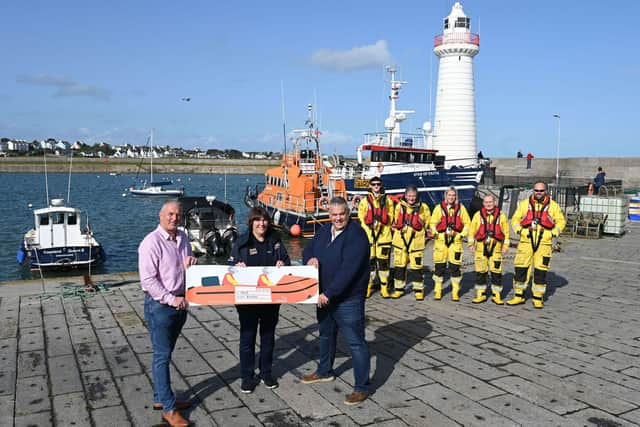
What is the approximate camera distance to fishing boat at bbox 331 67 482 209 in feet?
76.3

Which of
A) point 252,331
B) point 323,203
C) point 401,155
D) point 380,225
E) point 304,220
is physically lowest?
point 304,220

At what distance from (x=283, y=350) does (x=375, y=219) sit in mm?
2906

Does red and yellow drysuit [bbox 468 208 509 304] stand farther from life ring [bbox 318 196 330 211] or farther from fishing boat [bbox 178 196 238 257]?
life ring [bbox 318 196 330 211]

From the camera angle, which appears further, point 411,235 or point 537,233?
point 411,235

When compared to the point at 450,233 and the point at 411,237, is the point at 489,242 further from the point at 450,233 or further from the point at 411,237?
the point at 411,237

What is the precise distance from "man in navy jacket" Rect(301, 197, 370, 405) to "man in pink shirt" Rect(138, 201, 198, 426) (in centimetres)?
113

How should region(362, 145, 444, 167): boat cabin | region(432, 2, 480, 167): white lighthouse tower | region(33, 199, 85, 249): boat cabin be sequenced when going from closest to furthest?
region(33, 199, 85, 249): boat cabin, region(362, 145, 444, 167): boat cabin, region(432, 2, 480, 167): white lighthouse tower

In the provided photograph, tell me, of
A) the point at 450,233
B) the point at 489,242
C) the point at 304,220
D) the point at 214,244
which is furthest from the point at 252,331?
the point at 304,220

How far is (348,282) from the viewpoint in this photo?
4.11 m

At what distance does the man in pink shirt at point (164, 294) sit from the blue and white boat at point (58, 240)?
13352mm

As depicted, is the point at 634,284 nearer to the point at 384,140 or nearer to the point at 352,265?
the point at 352,265

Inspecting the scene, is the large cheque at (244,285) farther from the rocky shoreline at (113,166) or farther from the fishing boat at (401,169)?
the rocky shoreline at (113,166)

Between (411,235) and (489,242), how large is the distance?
1.12 meters

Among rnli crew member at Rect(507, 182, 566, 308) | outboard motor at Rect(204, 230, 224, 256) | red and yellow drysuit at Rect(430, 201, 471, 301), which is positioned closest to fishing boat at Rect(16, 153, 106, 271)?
outboard motor at Rect(204, 230, 224, 256)
